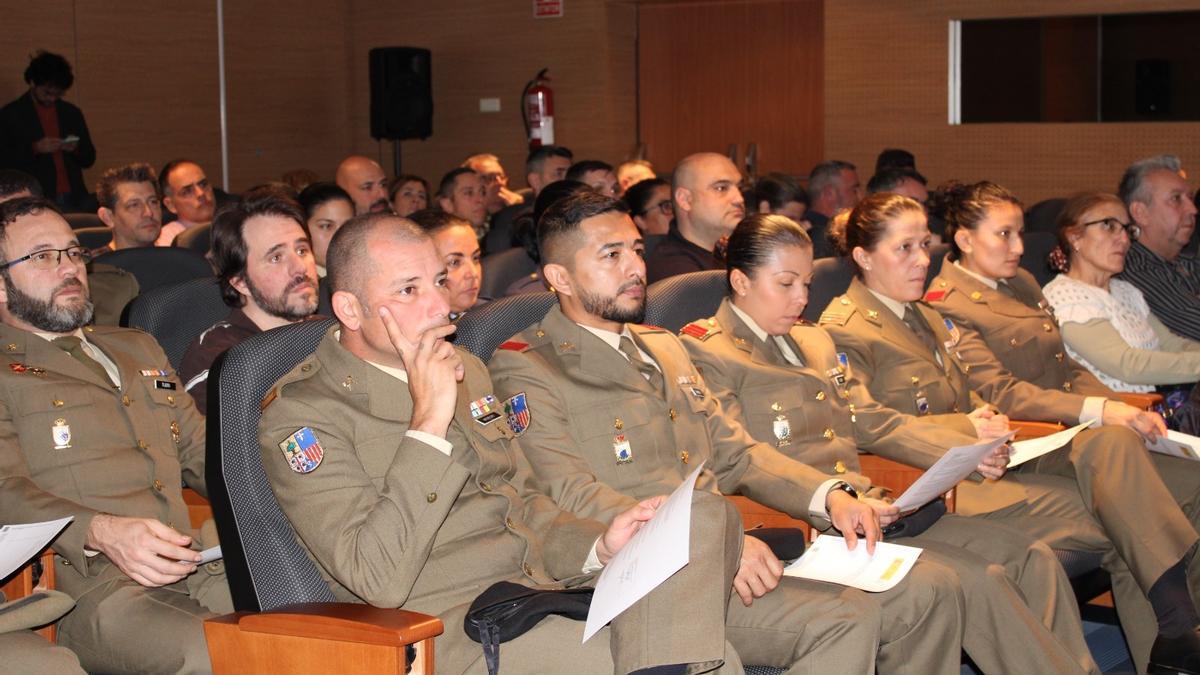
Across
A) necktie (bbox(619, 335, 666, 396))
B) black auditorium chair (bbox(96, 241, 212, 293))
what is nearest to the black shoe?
necktie (bbox(619, 335, 666, 396))

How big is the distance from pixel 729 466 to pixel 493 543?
0.79 meters

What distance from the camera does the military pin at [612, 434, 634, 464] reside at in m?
2.70

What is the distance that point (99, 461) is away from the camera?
2.58 metres

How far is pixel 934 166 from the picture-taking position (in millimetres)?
9812

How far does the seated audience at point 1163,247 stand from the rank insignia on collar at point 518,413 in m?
2.73

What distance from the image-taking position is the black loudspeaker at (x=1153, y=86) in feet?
29.4

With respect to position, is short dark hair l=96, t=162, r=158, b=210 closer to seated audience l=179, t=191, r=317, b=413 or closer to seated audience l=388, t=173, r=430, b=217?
seated audience l=388, t=173, r=430, b=217

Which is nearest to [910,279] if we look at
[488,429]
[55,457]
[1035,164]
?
[488,429]

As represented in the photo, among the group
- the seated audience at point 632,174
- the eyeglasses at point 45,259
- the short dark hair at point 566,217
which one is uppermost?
the seated audience at point 632,174

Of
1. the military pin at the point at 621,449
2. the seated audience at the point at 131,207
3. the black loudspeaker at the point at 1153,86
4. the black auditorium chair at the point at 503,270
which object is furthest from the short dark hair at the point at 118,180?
the black loudspeaker at the point at 1153,86

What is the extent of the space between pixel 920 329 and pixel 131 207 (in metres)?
3.31

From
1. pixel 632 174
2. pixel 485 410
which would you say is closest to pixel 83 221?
pixel 632 174

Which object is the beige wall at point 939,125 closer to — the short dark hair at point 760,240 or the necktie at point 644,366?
the short dark hair at point 760,240

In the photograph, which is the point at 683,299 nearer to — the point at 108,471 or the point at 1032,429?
the point at 1032,429
